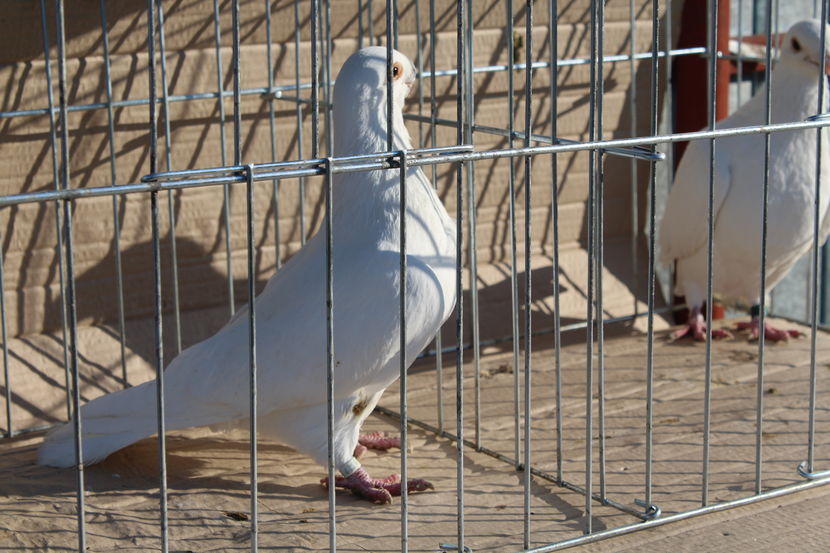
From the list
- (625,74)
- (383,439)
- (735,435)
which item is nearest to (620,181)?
(625,74)

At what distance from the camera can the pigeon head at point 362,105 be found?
3.42 metres

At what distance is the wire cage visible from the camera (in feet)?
9.84

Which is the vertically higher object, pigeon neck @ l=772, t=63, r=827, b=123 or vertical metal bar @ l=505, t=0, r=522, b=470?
pigeon neck @ l=772, t=63, r=827, b=123

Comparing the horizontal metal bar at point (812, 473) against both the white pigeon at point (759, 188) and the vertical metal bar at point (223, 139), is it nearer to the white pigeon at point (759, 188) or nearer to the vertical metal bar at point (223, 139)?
the white pigeon at point (759, 188)

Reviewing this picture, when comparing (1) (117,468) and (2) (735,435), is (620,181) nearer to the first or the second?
(2) (735,435)

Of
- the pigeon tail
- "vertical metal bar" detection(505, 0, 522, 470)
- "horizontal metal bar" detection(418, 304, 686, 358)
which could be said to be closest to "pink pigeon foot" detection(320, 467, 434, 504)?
"vertical metal bar" detection(505, 0, 522, 470)

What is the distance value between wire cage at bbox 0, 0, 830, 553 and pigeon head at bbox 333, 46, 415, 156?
31cm

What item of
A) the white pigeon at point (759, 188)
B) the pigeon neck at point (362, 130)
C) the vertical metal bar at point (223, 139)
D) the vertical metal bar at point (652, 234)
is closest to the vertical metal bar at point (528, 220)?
the vertical metal bar at point (652, 234)

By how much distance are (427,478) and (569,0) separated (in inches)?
109

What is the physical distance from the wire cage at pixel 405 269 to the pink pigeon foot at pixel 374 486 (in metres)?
0.04

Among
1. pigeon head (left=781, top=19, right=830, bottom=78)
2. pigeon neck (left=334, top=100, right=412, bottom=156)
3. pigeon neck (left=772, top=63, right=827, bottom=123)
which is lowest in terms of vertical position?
pigeon neck (left=334, top=100, right=412, bottom=156)

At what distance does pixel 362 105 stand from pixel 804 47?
2492 millimetres

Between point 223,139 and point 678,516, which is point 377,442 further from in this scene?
point 223,139

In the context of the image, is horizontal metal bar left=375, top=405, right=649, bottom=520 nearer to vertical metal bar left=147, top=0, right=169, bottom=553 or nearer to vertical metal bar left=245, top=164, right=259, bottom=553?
vertical metal bar left=245, top=164, right=259, bottom=553
